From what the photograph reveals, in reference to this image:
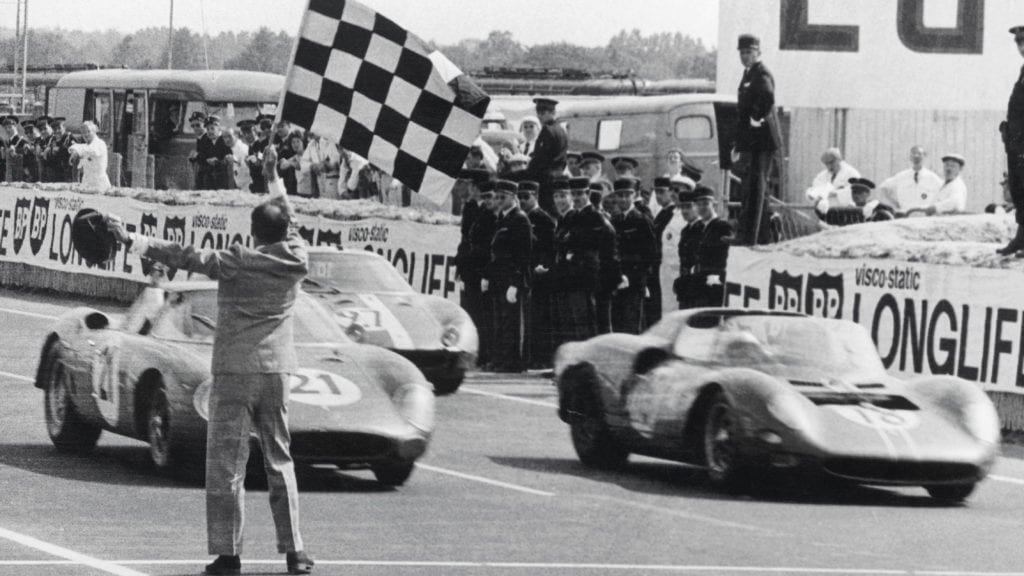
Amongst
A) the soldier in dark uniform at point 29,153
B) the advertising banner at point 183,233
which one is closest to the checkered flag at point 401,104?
the advertising banner at point 183,233

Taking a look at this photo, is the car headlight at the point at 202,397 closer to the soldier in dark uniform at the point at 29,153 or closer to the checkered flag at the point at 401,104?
the checkered flag at the point at 401,104

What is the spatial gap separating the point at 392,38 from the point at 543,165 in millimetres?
4339

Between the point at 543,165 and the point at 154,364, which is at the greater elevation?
the point at 543,165

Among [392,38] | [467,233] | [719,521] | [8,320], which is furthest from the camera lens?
[8,320]

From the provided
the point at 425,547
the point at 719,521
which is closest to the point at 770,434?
the point at 719,521

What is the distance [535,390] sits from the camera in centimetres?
1723

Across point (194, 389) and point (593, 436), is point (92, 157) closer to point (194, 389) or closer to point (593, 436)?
point (593, 436)

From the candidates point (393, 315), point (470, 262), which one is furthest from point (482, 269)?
point (393, 315)

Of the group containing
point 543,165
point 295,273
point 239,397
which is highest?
point 543,165

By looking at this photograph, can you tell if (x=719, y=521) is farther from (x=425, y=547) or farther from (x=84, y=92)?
(x=84, y=92)

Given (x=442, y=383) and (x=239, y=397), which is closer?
(x=239, y=397)

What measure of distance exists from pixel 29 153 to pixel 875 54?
20.2 meters

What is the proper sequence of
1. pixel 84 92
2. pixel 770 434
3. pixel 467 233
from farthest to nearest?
1. pixel 84 92
2. pixel 467 233
3. pixel 770 434

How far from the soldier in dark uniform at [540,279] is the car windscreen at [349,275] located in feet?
6.42
